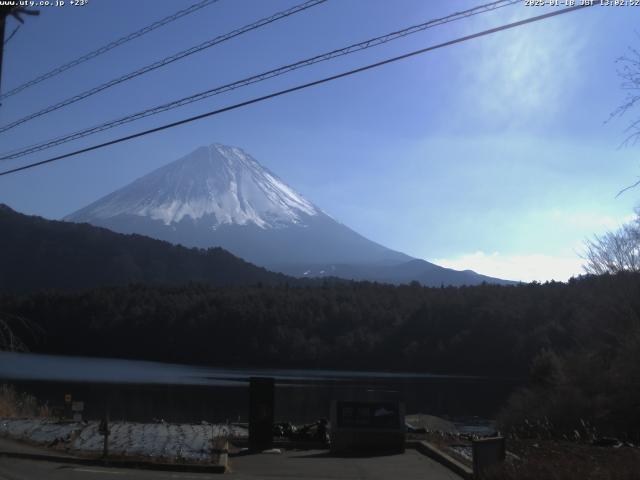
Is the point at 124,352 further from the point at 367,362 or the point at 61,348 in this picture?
the point at 367,362

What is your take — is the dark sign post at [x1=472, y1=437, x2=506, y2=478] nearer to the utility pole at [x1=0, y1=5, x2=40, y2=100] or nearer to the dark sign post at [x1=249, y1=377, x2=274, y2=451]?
the dark sign post at [x1=249, y1=377, x2=274, y2=451]

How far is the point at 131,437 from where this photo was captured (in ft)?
64.4

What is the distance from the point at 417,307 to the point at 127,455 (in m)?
113

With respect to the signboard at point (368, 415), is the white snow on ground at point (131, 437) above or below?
below

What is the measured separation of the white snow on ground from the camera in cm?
1673

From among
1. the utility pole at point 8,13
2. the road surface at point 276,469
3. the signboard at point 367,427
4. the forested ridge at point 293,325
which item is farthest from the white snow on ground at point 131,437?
the forested ridge at point 293,325

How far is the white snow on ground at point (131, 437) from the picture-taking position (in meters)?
16.7

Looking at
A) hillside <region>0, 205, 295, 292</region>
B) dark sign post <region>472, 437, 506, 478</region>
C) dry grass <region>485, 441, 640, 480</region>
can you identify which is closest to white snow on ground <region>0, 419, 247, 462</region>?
dark sign post <region>472, 437, 506, 478</region>

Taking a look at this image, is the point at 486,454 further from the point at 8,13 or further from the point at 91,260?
the point at 91,260

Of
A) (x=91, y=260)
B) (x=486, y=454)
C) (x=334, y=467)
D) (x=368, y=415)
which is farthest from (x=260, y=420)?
(x=91, y=260)

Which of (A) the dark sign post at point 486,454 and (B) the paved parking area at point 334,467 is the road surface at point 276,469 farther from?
(A) the dark sign post at point 486,454

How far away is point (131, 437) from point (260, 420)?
3619mm

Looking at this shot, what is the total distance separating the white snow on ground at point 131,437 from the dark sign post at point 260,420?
1038mm

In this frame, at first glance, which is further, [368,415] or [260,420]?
[368,415]
